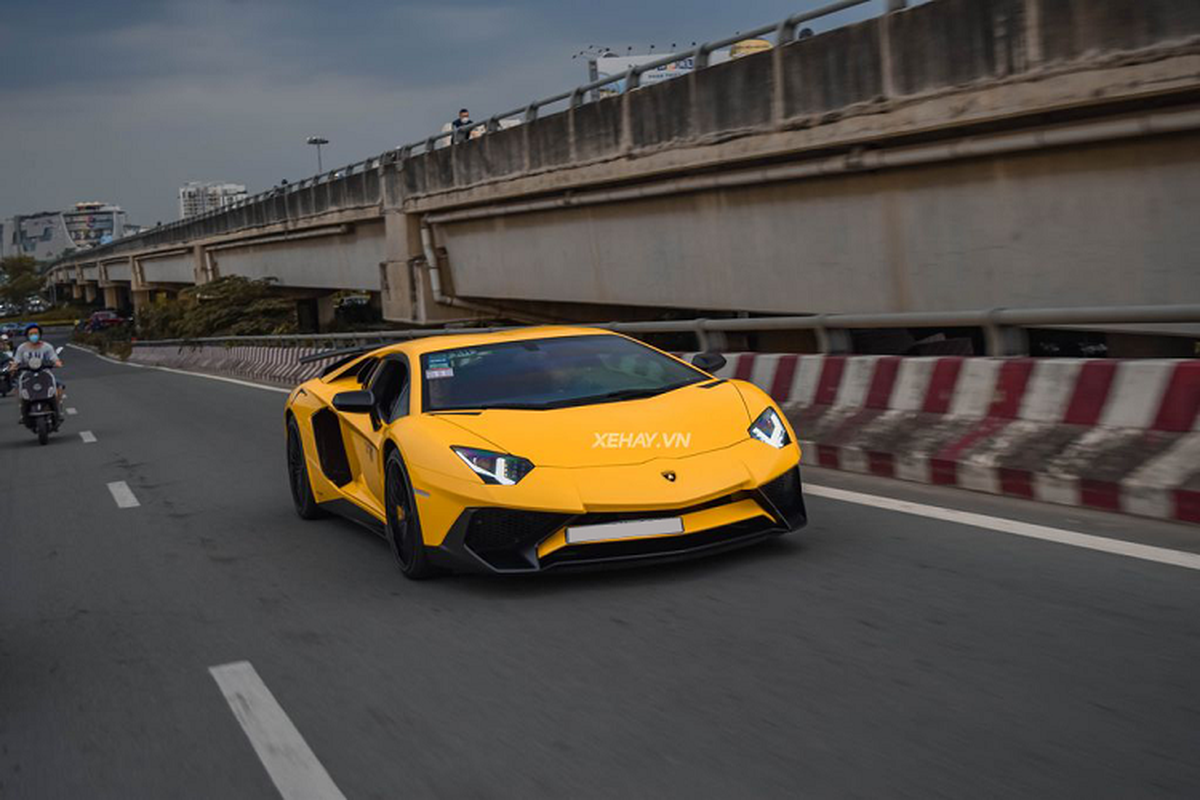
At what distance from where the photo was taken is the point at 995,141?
547 inches

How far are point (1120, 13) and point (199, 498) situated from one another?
27.6 ft

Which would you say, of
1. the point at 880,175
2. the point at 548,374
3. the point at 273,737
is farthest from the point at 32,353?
the point at 273,737

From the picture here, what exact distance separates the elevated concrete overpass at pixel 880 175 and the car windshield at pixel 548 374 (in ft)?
21.1

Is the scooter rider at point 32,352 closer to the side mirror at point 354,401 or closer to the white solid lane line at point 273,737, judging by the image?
the side mirror at point 354,401

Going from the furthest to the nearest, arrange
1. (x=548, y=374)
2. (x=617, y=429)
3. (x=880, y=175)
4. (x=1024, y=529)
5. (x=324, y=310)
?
(x=324, y=310) < (x=880, y=175) < (x=548, y=374) < (x=1024, y=529) < (x=617, y=429)

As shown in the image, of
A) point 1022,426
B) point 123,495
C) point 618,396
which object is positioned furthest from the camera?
point 123,495

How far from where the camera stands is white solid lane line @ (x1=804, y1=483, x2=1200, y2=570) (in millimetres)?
5852

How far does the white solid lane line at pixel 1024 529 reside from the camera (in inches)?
230

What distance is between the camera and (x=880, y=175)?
1602 centimetres

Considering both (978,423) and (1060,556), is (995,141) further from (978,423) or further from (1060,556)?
(1060,556)

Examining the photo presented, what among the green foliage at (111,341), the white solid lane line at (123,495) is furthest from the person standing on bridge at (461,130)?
the green foliage at (111,341)

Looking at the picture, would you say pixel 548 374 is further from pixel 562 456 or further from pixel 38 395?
pixel 38 395

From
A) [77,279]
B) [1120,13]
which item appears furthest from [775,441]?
[77,279]

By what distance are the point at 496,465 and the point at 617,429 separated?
580 millimetres
